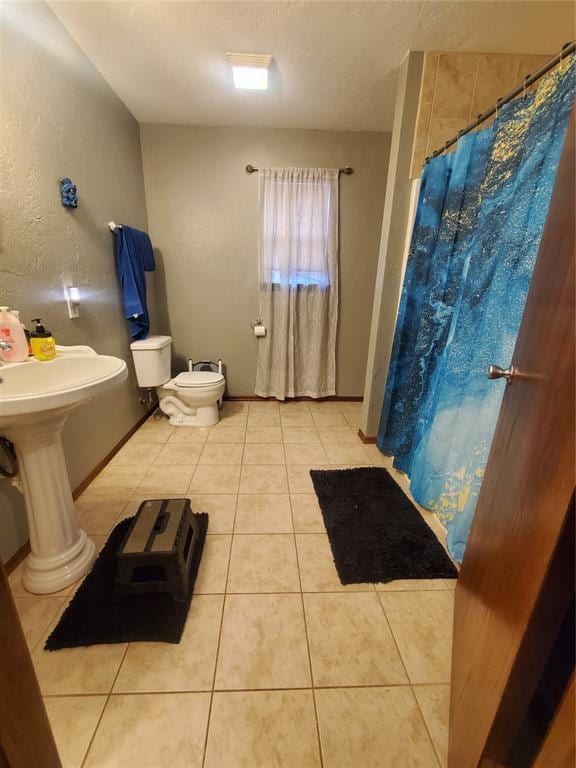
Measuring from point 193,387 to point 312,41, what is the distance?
2.15m

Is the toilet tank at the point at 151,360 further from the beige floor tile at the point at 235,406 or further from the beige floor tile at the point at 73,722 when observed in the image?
the beige floor tile at the point at 73,722

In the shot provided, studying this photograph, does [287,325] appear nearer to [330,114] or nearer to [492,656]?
[330,114]

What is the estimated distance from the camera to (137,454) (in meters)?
2.18

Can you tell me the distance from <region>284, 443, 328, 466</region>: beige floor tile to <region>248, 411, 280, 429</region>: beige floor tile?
39 cm

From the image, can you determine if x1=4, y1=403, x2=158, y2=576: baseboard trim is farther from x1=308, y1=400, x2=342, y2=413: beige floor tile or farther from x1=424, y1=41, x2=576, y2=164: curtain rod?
x1=424, y1=41, x2=576, y2=164: curtain rod

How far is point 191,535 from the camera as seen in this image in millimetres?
1353

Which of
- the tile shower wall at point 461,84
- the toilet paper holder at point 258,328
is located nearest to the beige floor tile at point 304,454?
the toilet paper holder at point 258,328

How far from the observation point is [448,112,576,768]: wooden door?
53 cm

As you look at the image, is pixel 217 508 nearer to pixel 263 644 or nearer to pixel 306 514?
pixel 306 514

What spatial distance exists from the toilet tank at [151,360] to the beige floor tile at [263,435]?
0.82 meters

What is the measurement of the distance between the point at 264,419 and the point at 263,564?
151 cm

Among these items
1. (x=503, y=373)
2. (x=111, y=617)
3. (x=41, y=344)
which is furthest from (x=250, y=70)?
(x=111, y=617)

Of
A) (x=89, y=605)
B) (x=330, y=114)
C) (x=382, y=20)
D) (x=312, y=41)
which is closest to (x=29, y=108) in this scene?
(x=312, y=41)

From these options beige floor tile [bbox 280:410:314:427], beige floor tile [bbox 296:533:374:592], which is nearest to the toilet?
beige floor tile [bbox 280:410:314:427]
